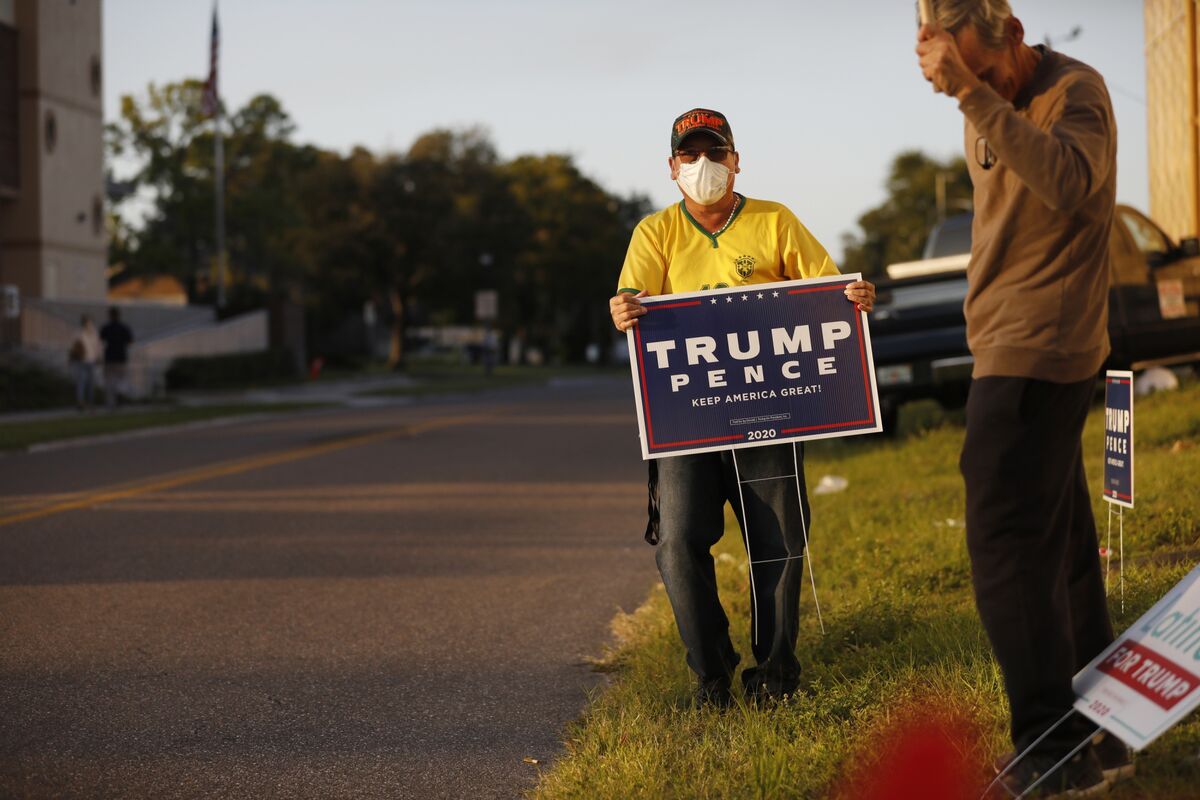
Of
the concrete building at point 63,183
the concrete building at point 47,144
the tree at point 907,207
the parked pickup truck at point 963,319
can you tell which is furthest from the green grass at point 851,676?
the tree at point 907,207

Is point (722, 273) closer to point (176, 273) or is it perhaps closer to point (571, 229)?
point (176, 273)

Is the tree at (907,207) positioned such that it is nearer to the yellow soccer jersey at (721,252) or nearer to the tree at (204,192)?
the tree at (204,192)

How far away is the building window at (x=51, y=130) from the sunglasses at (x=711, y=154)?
34.7 metres

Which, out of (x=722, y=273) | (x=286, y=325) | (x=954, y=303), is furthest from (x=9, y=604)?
(x=286, y=325)

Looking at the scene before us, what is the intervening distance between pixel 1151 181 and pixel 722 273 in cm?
1401

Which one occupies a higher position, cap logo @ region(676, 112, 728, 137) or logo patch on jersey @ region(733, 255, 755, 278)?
cap logo @ region(676, 112, 728, 137)

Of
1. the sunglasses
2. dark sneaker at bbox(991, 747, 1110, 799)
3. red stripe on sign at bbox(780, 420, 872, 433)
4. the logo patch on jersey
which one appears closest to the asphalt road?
red stripe on sign at bbox(780, 420, 872, 433)

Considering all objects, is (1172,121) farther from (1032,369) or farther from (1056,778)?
(1056,778)

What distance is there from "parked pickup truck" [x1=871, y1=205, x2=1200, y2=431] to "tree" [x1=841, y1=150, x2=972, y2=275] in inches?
3231

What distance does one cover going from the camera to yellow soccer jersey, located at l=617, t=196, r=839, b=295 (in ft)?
15.4

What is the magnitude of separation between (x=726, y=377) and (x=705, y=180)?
28.3 inches

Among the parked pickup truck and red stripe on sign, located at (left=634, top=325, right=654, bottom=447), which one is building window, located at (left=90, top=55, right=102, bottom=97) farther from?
red stripe on sign, located at (left=634, top=325, right=654, bottom=447)

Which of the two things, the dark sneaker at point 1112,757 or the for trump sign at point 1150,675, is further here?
the dark sneaker at point 1112,757

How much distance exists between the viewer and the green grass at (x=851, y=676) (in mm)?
3829
